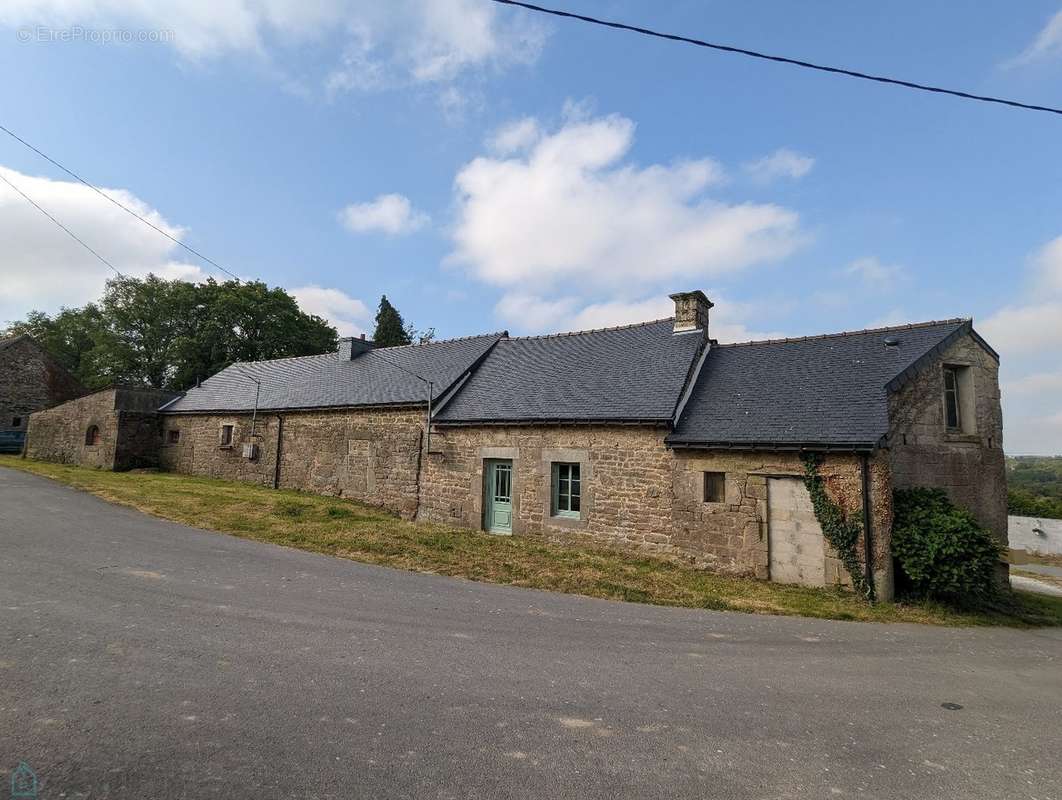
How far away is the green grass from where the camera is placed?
8.97 metres

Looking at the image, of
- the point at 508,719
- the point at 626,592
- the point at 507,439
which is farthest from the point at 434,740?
the point at 507,439

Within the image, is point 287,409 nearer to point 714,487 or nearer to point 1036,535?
point 714,487

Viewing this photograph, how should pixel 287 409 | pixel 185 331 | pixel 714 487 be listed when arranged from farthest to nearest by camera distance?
pixel 185 331
pixel 287 409
pixel 714 487

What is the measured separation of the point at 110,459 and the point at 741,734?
27.8 metres

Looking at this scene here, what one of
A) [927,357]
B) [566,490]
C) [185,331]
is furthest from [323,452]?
[185,331]

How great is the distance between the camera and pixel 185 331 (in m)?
43.4

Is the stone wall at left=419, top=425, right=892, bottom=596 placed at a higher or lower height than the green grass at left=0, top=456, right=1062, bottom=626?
higher

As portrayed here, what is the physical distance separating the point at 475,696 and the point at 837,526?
27.2 feet

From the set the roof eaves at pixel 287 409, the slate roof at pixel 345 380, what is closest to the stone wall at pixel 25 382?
the roof eaves at pixel 287 409

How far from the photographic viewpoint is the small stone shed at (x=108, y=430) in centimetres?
2361

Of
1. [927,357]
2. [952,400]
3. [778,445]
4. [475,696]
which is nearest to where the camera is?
[475,696]

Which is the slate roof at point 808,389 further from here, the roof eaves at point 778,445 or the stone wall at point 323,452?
the stone wall at point 323,452

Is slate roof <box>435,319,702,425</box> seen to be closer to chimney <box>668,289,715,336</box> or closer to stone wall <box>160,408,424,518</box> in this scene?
chimney <box>668,289,715,336</box>

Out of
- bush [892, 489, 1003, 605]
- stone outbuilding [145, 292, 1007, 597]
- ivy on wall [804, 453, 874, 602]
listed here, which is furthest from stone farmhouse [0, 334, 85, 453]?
bush [892, 489, 1003, 605]
